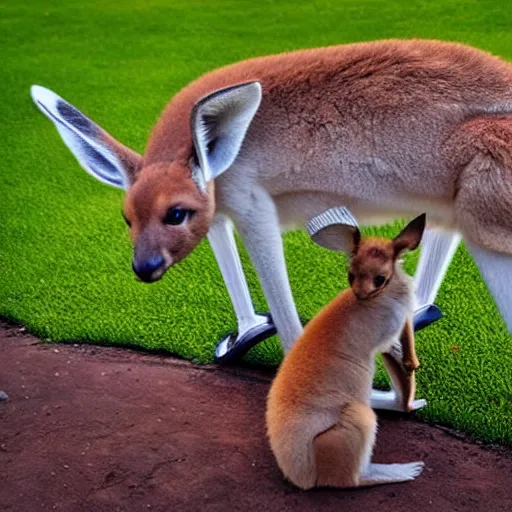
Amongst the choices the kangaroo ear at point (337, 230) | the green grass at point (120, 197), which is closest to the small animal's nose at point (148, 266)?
the kangaroo ear at point (337, 230)

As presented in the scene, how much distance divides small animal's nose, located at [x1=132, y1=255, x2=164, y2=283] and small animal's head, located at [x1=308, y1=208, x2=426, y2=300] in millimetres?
421

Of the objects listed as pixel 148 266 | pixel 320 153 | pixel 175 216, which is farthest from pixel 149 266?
pixel 320 153

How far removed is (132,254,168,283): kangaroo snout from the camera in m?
2.22

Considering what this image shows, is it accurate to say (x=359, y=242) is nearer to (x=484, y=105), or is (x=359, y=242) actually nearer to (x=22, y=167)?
(x=484, y=105)

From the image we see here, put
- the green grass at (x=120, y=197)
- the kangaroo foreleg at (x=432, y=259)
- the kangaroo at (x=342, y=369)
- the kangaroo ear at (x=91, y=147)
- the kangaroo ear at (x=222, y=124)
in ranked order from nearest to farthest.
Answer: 1. the kangaroo ear at (x=222, y=124)
2. the kangaroo at (x=342, y=369)
3. the kangaroo ear at (x=91, y=147)
4. the kangaroo foreleg at (x=432, y=259)
5. the green grass at (x=120, y=197)

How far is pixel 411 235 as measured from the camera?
89.1 inches

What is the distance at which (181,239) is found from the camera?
226 cm

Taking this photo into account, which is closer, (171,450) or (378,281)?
(378,281)

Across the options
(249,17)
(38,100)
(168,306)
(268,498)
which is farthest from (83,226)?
(249,17)

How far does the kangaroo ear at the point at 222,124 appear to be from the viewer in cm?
215

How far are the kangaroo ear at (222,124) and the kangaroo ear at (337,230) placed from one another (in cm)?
29

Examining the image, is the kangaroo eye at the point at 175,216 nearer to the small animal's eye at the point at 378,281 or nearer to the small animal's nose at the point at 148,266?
the small animal's nose at the point at 148,266

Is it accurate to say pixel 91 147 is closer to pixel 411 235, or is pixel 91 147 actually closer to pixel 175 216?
pixel 175 216

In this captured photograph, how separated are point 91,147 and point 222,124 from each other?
0.40 meters
